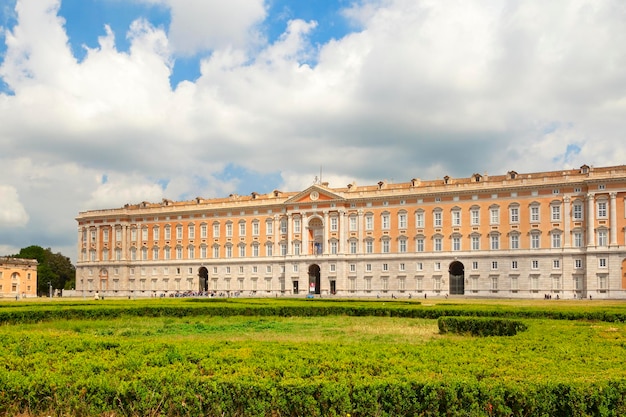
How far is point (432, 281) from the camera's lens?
65.7 metres

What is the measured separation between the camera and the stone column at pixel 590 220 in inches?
2288

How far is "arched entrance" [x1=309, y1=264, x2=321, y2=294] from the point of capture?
73.0 metres

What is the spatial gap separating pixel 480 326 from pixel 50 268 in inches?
4148

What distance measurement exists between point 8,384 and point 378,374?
5.84m

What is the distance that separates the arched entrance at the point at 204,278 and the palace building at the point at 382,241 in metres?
0.14

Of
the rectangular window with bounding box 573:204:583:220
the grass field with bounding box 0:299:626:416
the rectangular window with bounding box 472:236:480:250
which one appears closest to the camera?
the grass field with bounding box 0:299:626:416

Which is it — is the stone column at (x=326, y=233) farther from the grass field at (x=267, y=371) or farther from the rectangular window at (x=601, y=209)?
the grass field at (x=267, y=371)

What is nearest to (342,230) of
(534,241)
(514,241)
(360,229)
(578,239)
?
(360,229)

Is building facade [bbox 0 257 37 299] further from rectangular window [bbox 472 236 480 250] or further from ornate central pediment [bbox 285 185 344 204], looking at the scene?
rectangular window [bbox 472 236 480 250]

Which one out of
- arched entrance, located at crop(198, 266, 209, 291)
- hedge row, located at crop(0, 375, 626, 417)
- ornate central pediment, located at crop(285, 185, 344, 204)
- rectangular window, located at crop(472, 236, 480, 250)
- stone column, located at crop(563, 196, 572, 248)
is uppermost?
ornate central pediment, located at crop(285, 185, 344, 204)

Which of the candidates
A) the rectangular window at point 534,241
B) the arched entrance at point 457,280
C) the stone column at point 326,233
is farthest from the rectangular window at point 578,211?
the stone column at point 326,233

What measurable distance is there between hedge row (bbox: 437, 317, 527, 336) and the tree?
9724cm

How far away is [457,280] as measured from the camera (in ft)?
213

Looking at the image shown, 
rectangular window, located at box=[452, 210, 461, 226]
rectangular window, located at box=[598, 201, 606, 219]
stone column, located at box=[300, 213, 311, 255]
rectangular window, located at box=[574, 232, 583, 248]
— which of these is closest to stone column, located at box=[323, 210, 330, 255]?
stone column, located at box=[300, 213, 311, 255]
